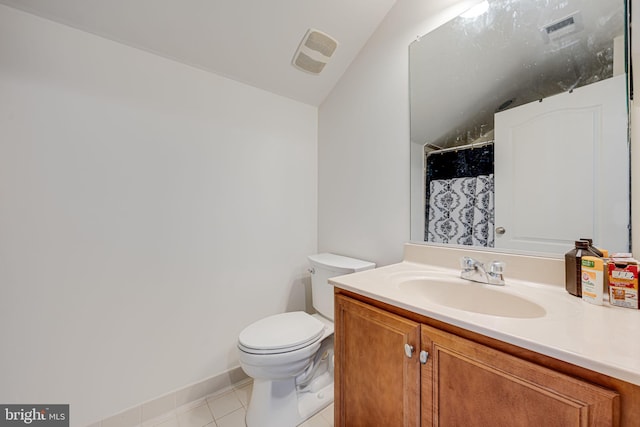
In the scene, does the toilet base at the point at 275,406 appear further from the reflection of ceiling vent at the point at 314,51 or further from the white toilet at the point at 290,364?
the reflection of ceiling vent at the point at 314,51

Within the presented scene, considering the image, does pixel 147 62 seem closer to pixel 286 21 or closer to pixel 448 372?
pixel 286 21

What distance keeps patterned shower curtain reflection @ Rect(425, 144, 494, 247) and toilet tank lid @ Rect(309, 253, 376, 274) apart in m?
0.39

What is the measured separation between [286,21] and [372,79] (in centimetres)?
59

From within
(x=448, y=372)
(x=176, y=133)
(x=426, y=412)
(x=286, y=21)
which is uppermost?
(x=286, y=21)

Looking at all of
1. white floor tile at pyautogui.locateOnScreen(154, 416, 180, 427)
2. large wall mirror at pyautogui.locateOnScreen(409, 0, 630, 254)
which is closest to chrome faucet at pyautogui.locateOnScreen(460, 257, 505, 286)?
large wall mirror at pyautogui.locateOnScreen(409, 0, 630, 254)

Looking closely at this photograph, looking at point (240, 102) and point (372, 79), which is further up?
point (372, 79)

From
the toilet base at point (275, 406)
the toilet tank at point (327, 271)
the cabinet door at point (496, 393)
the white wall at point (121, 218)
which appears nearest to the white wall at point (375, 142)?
the toilet tank at point (327, 271)

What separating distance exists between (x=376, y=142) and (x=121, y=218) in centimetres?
145

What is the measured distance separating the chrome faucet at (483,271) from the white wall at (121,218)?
1189 millimetres

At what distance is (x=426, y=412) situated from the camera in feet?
2.43

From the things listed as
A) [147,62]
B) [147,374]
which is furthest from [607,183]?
[147,374]

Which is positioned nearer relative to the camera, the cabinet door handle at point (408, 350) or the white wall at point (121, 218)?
the cabinet door handle at point (408, 350)

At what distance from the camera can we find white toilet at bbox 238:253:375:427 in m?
A: 1.17

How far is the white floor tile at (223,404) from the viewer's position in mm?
1376
